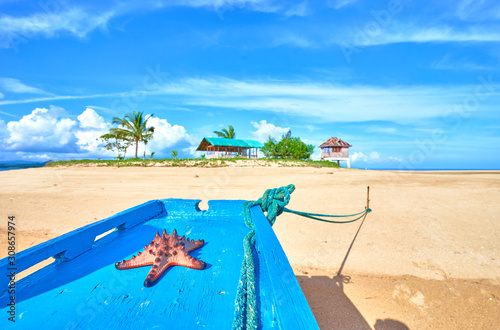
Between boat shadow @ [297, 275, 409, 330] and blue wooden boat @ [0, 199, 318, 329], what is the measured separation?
182cm

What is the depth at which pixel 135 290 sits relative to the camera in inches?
60.5

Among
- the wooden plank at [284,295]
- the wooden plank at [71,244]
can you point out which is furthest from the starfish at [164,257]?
the wooden plank at [284,295]

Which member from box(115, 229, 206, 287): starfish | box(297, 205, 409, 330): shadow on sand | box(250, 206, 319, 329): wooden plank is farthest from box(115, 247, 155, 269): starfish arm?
box(297, 205, 409, 330): shadow on sand

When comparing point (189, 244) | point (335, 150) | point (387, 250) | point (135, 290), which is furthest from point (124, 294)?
point (335, 150)

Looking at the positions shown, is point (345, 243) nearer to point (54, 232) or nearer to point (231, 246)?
point (231, 246)

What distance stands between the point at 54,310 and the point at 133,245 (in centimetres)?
101

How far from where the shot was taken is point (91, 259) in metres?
2.04

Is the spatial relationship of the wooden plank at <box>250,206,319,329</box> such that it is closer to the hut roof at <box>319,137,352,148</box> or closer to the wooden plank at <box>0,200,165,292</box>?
the wooden plank at <box>0,200,165,292</box>

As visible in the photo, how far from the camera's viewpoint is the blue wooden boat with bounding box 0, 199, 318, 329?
1.22m

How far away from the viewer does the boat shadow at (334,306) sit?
3.00 meters

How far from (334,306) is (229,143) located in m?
34.9

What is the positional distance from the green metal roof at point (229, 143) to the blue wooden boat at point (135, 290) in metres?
34.0

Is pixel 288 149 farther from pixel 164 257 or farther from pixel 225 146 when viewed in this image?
pixel 164 257

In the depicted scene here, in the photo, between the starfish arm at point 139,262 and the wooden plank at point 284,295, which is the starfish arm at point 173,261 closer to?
the starfish arm at point 139,262
